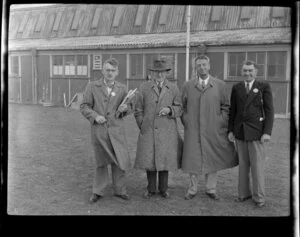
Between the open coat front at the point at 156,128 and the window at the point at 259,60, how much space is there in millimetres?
968

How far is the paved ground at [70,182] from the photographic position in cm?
432

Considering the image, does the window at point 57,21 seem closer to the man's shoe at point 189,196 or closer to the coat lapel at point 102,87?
the coat lapel at point 102,87

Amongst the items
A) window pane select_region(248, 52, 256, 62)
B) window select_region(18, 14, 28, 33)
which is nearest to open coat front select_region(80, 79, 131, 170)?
window select_region(18, 14, 28, 33)

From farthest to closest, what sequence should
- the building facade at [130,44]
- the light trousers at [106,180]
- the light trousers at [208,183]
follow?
the light trousers at [208,183] → the light trousers at [106,180] → the building facade at [130,44]

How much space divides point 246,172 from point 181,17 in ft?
6.53

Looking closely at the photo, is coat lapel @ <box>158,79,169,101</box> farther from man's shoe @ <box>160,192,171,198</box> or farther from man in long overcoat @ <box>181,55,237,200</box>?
man's shoe @ <box>160,192,171,198</box>

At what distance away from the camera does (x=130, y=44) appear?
4684 millimetres

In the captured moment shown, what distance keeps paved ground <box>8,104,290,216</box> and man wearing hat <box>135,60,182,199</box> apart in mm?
417

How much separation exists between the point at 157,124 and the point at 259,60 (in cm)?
142

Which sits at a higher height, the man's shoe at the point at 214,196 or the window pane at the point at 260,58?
the window pane at the point at 260,58

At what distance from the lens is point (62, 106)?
4.68 m

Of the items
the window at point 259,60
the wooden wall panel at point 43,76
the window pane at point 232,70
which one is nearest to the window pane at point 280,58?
the window at point 259,60

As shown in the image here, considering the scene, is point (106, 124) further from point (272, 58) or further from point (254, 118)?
point (272, 58)
